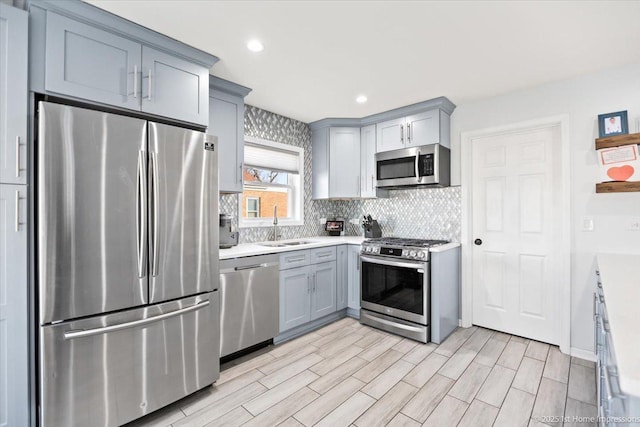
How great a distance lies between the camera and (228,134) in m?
2.79

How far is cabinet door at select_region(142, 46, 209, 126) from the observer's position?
1.97 meters

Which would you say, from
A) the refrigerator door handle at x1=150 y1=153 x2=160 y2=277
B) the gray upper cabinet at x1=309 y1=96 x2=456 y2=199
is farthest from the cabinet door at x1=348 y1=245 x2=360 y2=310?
the refrigerator door handle at x1=150 y1=153 x2=160 y2=277

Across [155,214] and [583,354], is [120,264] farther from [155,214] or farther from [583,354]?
[583,354]

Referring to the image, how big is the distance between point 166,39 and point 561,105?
133 inches

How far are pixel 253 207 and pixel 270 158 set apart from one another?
2.14 feet

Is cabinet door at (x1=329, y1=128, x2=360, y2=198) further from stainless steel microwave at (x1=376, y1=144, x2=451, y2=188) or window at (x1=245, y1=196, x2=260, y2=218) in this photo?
window at (x1=245, y1=196, x2=260, y2=218)

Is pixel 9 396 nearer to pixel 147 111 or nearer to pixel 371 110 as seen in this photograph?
pixel 147 111

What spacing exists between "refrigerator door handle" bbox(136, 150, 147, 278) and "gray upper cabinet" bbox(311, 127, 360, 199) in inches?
95.8

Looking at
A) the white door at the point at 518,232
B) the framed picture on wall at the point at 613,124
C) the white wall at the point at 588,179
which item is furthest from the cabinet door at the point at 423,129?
the framed picture on wall at the point at 613,124

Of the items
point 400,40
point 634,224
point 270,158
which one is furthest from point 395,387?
point 270,158

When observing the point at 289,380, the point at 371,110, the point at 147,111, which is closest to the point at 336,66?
the point at 371,110

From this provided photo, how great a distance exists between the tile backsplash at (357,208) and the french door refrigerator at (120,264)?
1.21 metres

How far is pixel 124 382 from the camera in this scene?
5.71 feet

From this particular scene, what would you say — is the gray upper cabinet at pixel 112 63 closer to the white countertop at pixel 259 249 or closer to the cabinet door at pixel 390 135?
the white countertop at pixel 259 249
